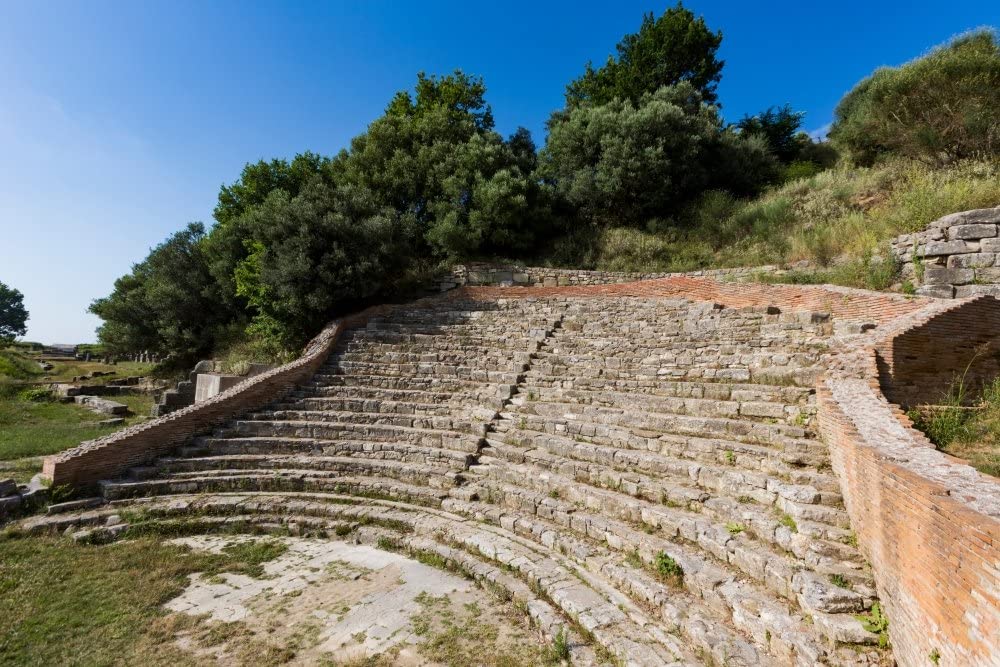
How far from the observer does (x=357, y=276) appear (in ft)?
43.5

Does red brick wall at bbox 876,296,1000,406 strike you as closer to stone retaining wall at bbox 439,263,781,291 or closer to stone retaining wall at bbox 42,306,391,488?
stone retaining wall at bbox 439,263,781,291

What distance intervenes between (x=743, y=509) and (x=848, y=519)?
32.8 inches

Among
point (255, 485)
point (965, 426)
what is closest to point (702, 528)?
point (965, 426)

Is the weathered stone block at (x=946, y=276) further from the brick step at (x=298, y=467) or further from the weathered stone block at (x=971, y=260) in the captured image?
the brick step at (x=298, y=467)

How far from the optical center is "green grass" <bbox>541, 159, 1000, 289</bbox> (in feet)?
30.1

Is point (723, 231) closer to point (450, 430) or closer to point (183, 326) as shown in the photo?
point (450, 430)

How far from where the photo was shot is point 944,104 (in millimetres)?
12094

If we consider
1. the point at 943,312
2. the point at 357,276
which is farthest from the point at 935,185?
the point at 357,276

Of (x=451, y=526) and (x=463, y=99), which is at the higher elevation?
(x=463, y=99)

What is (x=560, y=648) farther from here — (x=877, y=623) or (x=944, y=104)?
(x=944, y=104)

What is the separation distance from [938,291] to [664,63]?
63.8ft

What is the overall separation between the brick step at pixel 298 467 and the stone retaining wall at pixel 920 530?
4.99 metres

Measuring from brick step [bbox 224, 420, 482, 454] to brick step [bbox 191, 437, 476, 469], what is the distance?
0.14 metres

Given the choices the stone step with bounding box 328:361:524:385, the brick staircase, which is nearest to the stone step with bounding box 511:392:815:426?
the brick staircase
